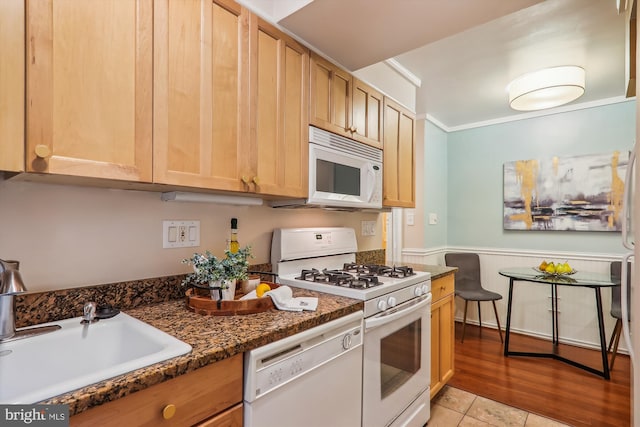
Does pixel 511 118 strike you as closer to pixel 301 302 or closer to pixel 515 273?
pixel 515 273

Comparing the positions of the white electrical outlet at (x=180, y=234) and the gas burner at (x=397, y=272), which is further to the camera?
the gas burner at (x=397, y=272)

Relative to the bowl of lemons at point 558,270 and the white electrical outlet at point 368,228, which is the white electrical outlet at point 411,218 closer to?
the white electrical outlet at point 368,228

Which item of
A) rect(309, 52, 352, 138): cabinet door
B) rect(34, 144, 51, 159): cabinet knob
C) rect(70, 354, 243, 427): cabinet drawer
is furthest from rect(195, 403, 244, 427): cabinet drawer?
rect(309, 52, 352, 138): cabinet door

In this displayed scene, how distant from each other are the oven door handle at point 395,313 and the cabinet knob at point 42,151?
1.25 meters

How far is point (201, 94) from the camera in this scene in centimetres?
119

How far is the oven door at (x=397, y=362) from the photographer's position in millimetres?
1466

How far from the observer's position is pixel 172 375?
0.78 metres

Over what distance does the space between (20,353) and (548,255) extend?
4.07 m

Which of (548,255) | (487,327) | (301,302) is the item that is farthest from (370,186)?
(487,327)

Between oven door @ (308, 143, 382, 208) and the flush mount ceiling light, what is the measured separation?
132 centimetres

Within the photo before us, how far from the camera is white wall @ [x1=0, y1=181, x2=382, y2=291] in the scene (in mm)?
1050

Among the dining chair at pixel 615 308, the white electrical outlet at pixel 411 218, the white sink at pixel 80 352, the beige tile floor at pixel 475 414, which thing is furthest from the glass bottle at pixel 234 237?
the dining chair at pixel 615 308

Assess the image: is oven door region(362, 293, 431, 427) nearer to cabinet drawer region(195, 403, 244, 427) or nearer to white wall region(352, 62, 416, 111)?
cabinet drawer region(195, 403, 244, 427)

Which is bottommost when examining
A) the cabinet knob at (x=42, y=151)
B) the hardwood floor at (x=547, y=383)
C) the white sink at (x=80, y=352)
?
the hardwood floor at (x=547, y=383)
